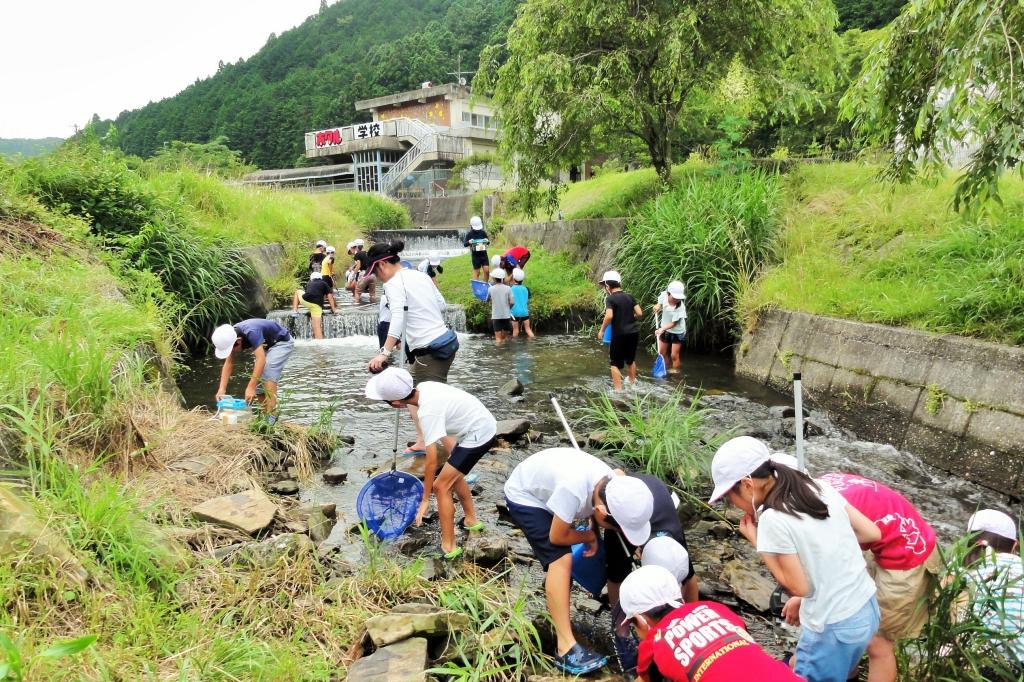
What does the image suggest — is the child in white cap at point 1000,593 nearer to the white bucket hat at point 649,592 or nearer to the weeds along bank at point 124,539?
the white bucket hat at point 649,592

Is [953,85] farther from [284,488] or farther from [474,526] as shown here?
[284,488]

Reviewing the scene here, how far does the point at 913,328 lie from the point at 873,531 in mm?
5010

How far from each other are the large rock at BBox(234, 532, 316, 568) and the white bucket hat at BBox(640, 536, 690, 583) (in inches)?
89.5

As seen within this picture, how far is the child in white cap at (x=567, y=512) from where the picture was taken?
324 centimetres

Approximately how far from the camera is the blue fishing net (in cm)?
495

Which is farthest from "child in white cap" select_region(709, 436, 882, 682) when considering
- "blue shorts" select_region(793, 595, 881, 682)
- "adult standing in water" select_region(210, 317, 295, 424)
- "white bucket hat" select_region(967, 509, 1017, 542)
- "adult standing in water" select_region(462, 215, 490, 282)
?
"adult standing in water" select_region(462, 215, 490, 282)

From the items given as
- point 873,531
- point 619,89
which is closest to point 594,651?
point 873,531

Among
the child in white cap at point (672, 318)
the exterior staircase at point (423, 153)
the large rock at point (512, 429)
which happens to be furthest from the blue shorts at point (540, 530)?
the exterior staircase at point (423, 153)

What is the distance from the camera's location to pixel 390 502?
5.03 m

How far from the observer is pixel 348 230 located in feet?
76.3

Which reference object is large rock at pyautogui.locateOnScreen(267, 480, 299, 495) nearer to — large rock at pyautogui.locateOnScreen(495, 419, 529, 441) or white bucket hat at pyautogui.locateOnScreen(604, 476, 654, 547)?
large rock at pyautogui.locateOnScreen(495, 419, 529, 441)

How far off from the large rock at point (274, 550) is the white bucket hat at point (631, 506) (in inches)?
85.9

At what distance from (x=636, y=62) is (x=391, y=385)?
469 inches

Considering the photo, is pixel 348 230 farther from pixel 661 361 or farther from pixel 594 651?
pixel 594 651
